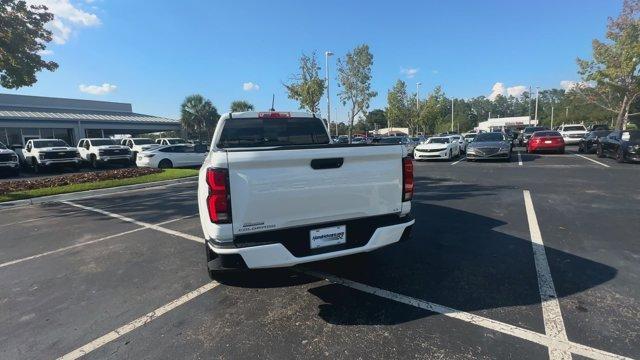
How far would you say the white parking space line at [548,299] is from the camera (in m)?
2.86

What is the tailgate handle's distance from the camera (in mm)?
3207

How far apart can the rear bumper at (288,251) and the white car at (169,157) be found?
1511cm

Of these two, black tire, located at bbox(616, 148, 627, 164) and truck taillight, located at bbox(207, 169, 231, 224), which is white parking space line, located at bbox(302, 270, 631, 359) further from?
black tire, located at bbox(616, 148, 627, 164)

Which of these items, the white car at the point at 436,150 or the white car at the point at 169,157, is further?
the white car at the point at 436,150

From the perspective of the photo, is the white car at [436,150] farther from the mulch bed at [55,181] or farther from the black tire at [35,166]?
the black tire at [35,166]

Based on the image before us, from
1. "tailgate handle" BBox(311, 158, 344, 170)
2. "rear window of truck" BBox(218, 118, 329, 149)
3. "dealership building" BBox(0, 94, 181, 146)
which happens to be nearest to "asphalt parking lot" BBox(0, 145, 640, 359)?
"tailgate handle" BBox(311, 158, 344, 170)

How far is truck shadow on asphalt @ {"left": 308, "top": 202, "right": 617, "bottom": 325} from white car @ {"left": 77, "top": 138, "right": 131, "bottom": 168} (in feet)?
67.5

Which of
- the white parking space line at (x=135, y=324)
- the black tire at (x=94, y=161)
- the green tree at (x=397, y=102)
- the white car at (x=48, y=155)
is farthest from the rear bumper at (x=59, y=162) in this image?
the green tree at (x=397, y=102)

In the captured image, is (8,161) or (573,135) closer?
(8,161)

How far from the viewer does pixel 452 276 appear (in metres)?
4.05

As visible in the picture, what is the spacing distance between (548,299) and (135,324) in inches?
155

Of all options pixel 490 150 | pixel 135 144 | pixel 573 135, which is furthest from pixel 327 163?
pixel 573 135

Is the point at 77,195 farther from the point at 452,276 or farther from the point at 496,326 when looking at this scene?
the point at 496,326

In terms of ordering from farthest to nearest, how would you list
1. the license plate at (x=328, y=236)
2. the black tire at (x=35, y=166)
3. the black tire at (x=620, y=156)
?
the black tire at (x=35, y=166), the black tire at (x=620, y=156), the license plate at (x=328, y=236)
